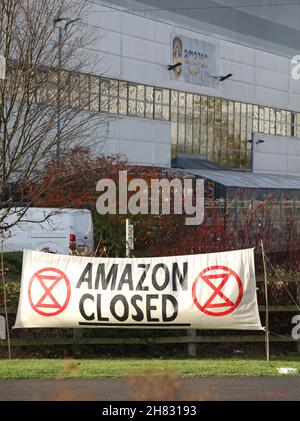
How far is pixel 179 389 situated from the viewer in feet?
28.6

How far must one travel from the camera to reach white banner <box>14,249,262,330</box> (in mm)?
12148

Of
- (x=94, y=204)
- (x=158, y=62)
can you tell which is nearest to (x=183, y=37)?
(x=158, y=62)

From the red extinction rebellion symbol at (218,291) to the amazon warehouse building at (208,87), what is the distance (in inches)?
1106

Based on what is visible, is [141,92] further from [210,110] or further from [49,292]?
[49,292]

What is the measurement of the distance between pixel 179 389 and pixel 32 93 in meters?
7.29

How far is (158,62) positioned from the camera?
1912 inches

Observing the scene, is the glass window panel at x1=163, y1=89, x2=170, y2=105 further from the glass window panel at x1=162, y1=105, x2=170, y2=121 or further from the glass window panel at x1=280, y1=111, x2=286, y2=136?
the glass window panel at x1=280, y1=111, x2=286, y2=136

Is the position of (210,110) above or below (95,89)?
above

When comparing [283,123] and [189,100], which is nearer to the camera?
[189,100]

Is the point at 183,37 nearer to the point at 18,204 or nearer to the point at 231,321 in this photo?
the point at 18,204

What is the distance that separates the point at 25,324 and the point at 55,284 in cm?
76

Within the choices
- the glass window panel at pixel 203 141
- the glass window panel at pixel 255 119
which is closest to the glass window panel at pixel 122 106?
the glass window panel at pixel 203 141

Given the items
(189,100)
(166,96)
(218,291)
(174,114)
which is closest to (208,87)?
(189,100)

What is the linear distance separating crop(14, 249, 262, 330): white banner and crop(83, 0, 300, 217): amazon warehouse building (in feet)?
91.5
